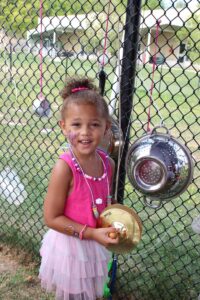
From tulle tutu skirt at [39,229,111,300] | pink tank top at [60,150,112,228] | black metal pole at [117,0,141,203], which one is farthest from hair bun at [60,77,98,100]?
tulle tutu skirt at [39,229,111,300]

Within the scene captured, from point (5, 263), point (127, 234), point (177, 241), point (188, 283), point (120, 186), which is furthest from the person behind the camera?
point (177, 241)

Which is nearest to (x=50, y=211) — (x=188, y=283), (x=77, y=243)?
(x=77, y=243)

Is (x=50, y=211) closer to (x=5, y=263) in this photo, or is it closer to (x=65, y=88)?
(x=65, y=88)

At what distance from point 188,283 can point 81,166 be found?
4.59 ft

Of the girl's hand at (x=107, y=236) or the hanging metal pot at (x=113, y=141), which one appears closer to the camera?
the girl's hand at (x=107, y=236)

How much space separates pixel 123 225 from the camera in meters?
1.80

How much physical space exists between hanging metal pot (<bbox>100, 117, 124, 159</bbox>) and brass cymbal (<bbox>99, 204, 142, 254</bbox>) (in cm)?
44

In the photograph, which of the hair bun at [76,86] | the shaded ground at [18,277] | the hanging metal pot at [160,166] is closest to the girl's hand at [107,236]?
the hanging metal pot at [160,166]

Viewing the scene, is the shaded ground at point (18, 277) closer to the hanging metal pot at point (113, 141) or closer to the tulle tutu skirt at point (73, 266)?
the tulle tutu skirt at point (73, 266)

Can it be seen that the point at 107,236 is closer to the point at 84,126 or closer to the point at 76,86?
the point at 84,126

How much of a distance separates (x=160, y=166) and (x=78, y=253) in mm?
570

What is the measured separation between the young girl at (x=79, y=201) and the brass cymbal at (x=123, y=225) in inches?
1.6

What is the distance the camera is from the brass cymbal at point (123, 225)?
1.80m

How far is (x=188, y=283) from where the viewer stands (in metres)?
2.83
